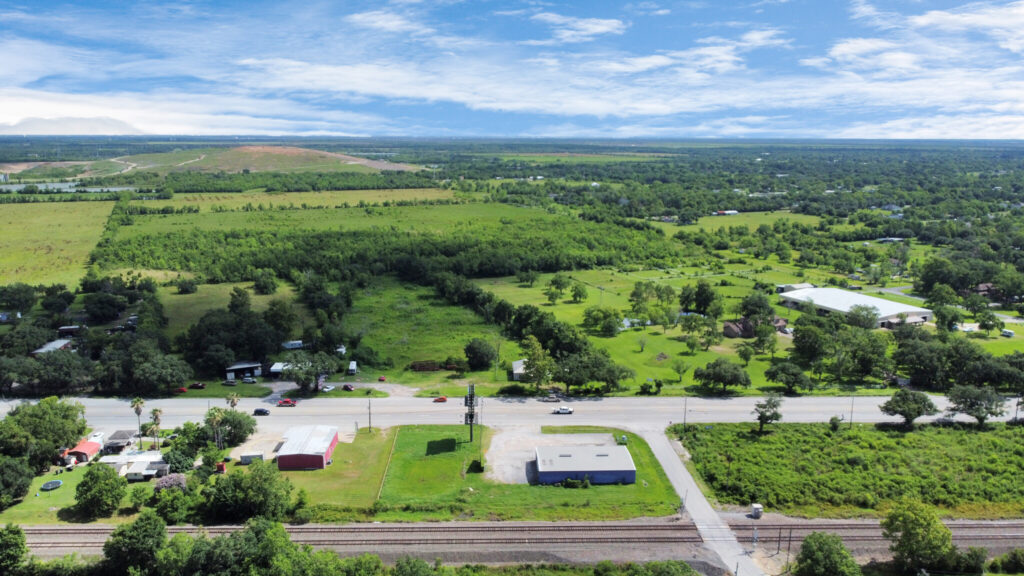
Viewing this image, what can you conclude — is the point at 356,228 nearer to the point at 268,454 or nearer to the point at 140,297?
the point at 140,297

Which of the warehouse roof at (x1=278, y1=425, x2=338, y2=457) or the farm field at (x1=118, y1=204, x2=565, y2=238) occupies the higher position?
the farm field at (x1=118, y1=204, x2=565, y2=238)

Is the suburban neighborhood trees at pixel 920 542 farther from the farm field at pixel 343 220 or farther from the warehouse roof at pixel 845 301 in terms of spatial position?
the farm field at pixel 343 220

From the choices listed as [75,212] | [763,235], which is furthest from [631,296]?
[75,212]

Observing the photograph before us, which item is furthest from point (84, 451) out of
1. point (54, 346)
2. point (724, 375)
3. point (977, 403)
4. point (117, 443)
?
point (977, 403)

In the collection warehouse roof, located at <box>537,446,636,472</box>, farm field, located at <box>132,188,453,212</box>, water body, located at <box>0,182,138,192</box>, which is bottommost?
warehouse roof, located at <box>537,446,636,472</box>

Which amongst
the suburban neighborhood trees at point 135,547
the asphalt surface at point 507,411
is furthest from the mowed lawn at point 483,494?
the suburban neighborhood trees at point 135,547

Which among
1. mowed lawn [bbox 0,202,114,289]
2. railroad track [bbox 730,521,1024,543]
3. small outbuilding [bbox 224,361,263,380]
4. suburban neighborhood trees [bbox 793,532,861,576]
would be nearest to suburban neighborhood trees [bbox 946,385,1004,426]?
railroad track [bbox 730,521,1024,543]

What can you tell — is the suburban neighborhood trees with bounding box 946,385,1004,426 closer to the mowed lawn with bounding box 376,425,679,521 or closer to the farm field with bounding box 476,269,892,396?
the farm field with bounding box 476,269,892,396
